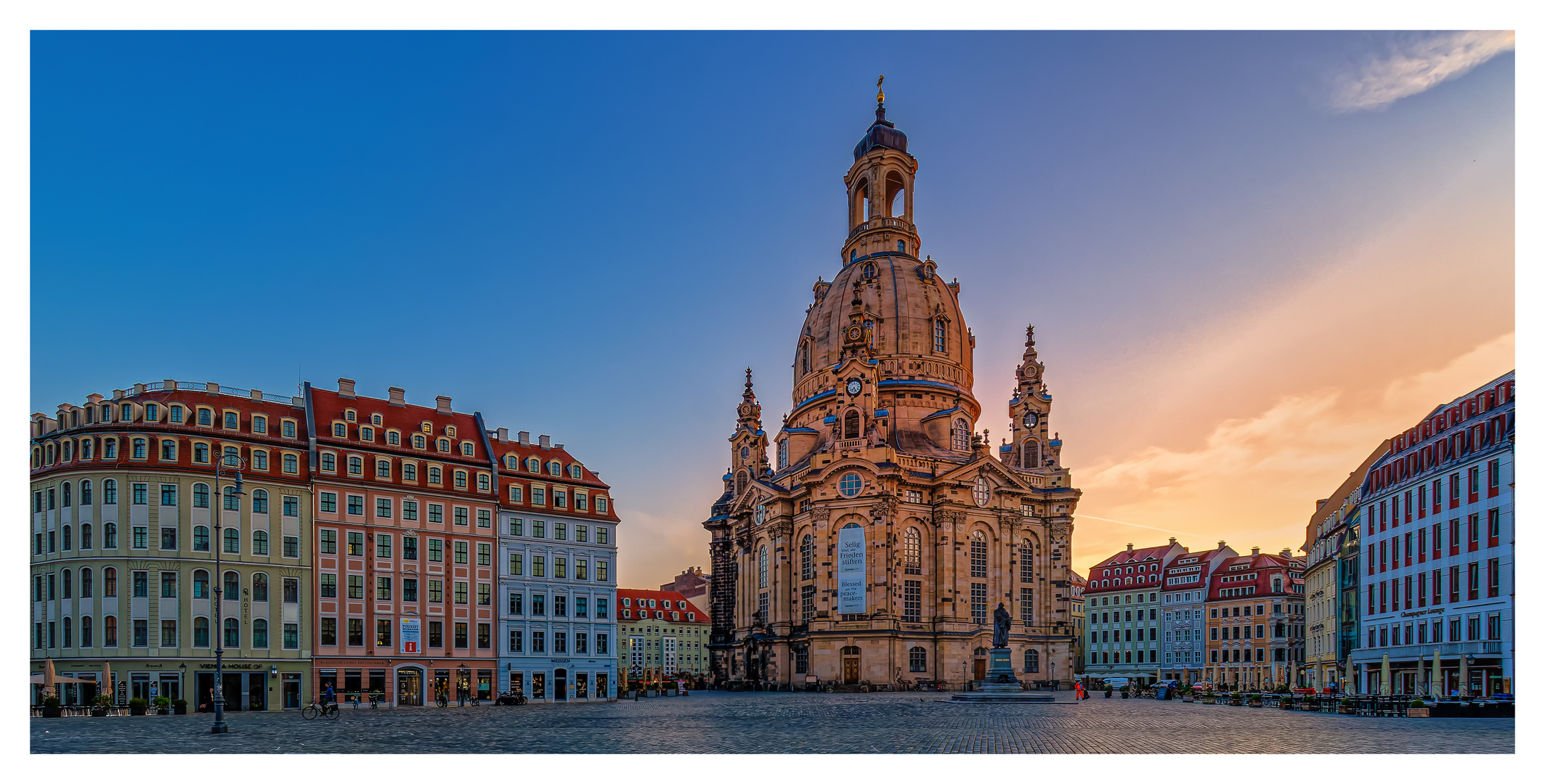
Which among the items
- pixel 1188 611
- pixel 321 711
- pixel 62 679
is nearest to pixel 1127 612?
pixel 1188 611

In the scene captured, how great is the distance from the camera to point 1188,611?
140375mm

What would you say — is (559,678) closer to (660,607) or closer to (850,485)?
(850,485)

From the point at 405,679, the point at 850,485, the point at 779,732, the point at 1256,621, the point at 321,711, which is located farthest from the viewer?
the point at 1256,621

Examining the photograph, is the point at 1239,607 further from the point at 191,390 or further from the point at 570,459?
the point at 191,390

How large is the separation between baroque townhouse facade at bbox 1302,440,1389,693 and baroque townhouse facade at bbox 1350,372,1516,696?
25.9 ft

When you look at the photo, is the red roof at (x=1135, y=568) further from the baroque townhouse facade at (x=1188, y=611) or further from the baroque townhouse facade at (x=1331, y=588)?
the baroque townhouse facade at (x=1331, y=588)

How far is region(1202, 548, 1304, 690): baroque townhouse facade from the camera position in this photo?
407ft

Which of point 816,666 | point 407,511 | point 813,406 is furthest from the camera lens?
point 813,406

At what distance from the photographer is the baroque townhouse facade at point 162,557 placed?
53.0 m

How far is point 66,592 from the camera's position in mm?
53406

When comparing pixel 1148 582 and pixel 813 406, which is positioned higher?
pixel 813 406

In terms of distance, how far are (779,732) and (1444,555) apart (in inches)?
1351

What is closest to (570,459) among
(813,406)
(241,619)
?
(241,619)
